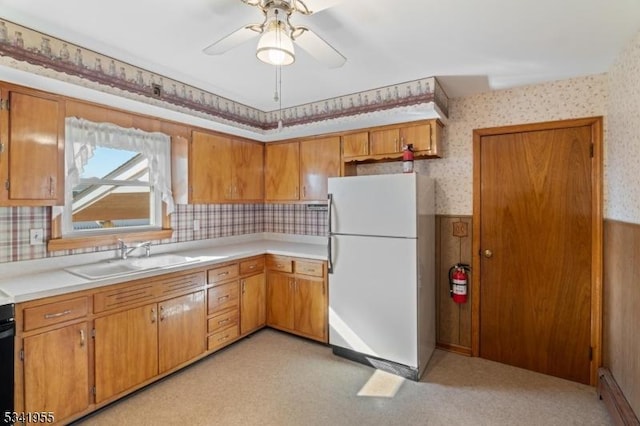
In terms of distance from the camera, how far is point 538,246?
2738 millimetres

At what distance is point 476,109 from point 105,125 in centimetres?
327

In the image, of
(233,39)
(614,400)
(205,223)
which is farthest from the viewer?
(205,223)

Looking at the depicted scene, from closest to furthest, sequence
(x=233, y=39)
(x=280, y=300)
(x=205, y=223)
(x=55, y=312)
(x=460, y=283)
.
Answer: (x=233, y=39), (x=55, y=312), (x=460, y=283), (x=280, y=300), (x=205, y=223)

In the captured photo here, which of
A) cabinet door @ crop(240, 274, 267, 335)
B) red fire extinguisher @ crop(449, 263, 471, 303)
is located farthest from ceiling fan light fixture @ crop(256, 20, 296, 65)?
red fire extinguisher @ crop(449, 263, 471, 303)

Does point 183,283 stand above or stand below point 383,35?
below

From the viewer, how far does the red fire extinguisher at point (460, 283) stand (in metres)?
2.98

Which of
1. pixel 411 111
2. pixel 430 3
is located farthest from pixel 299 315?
pixel 430 3

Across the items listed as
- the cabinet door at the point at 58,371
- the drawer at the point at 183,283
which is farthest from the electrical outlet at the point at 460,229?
the cabinet door at the point at 58,371

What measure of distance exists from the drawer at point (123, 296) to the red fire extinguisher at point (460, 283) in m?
2.62

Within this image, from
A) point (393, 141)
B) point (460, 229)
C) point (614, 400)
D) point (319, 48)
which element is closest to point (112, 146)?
point (319, 48)

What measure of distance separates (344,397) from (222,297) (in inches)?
55.4

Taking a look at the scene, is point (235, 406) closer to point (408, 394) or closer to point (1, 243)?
point (408, 394)

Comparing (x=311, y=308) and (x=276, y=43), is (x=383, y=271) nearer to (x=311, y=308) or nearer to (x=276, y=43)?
(x=311, y=308)

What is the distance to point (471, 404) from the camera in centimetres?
229
